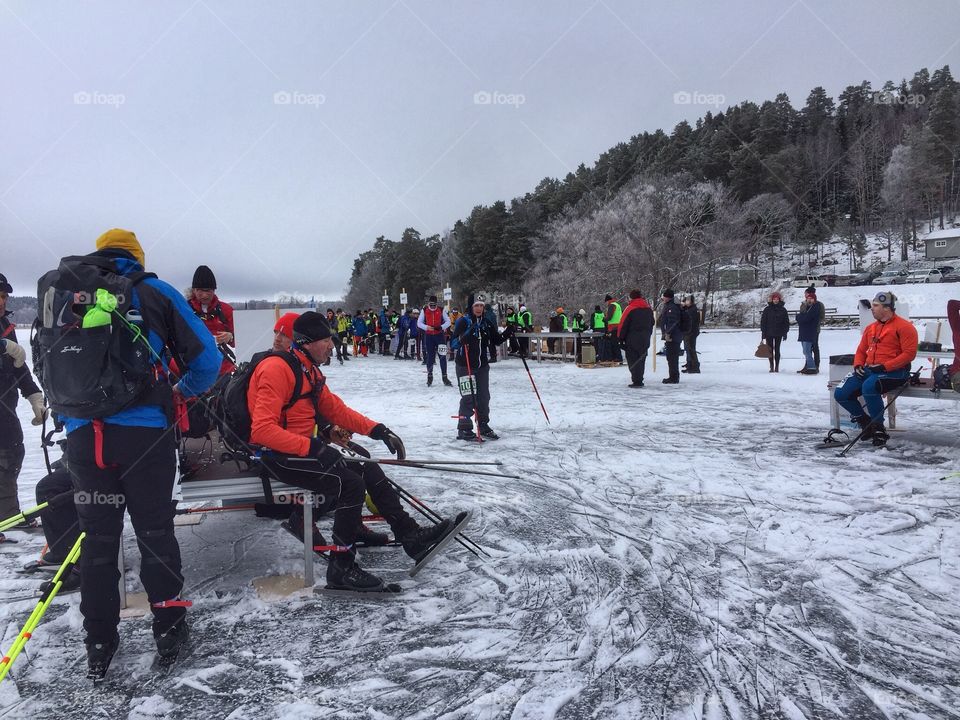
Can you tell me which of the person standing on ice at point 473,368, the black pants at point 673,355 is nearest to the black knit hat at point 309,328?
the person standing on ice at point 473,368

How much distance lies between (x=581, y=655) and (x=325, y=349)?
2.20 metres

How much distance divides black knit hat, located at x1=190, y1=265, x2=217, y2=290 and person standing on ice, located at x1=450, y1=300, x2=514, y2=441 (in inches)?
115

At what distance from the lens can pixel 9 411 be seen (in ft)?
13.7

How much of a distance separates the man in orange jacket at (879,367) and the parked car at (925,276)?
45.0m

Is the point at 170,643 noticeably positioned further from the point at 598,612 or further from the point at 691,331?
the point at 691,331

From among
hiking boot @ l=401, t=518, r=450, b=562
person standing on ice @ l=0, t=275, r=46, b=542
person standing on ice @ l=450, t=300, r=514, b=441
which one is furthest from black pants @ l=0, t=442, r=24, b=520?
person standing on ice @ l=450, t=300, r=514, b=441

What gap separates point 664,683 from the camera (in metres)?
2.42

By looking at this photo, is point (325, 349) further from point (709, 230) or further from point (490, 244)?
point (490, 244)

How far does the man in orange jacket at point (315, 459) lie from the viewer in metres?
3.17

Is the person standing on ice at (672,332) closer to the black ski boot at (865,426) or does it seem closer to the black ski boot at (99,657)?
the black ski boot at (865,426)

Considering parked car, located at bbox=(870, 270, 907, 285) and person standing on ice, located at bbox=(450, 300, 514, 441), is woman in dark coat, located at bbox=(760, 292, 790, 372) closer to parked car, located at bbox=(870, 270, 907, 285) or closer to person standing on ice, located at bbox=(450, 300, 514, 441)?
person standing on ice, located at bbox=(450, 300, 514, 441)

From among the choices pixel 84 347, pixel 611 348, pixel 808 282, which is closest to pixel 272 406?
pixel 84 347

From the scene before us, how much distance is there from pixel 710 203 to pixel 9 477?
141 ft

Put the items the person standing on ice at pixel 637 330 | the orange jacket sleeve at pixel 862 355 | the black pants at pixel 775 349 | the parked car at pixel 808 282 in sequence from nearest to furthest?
the orange jacket sleeve at pixel 862 355, the person standing on ice at pixel 637 330, the black pants at pixel 775 349, the parked car at pixel 808 282
